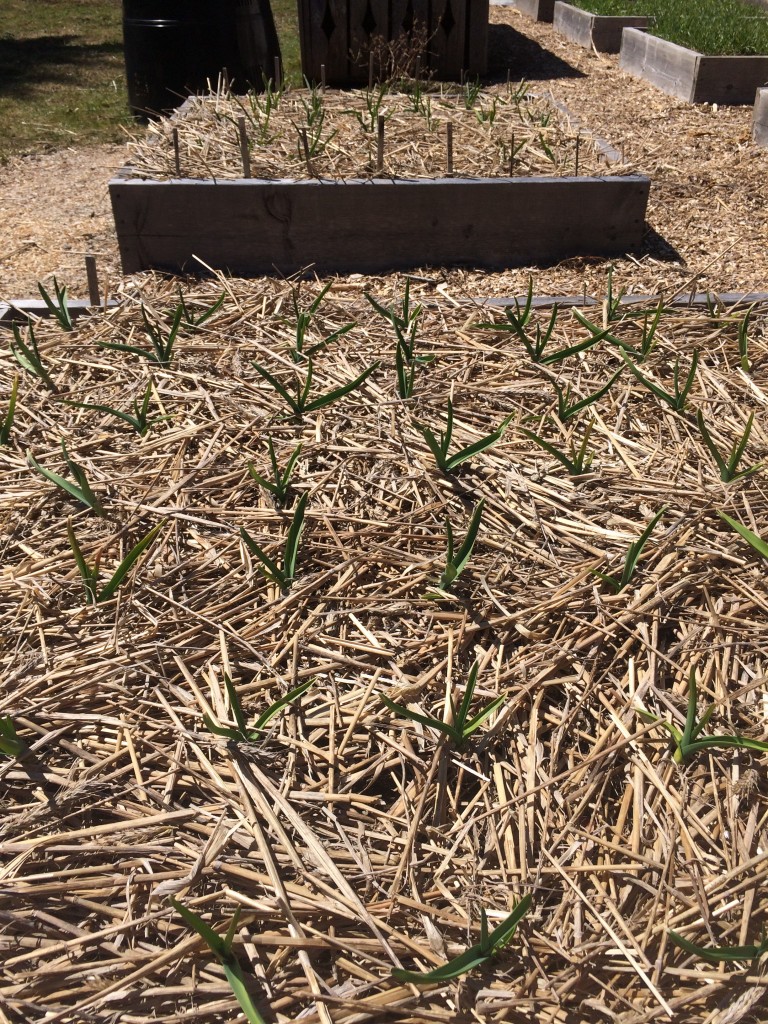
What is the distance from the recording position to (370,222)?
408cm

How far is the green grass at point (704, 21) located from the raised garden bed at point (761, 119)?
53.1 inches

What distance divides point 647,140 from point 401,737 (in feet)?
18.0

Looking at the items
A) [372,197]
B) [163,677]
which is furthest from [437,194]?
[163,677]

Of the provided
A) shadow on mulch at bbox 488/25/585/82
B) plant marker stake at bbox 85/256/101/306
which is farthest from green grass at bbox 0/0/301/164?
plant marker stake at bbox 85/256/101/306

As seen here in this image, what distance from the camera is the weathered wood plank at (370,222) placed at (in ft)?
13.1

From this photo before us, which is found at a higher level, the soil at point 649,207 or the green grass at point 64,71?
the green grass at point 64,71

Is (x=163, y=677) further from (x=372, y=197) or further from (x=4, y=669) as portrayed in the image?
(x=372, y=197)

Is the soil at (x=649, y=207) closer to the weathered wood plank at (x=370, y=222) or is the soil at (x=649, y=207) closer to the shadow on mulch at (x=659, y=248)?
the shadow on mulch at (x=659, y=248)

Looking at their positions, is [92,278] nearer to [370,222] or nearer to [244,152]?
[244,152]

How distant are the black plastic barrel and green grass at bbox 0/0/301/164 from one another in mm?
457

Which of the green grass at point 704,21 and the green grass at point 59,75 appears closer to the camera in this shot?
the green grass at point 59,75

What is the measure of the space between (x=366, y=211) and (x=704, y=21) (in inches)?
226

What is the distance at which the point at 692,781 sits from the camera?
1684 millimetres

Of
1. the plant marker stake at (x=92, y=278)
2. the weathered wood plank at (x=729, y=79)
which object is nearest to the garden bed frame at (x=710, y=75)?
the weathered wood plank at (x=729, y=79)
